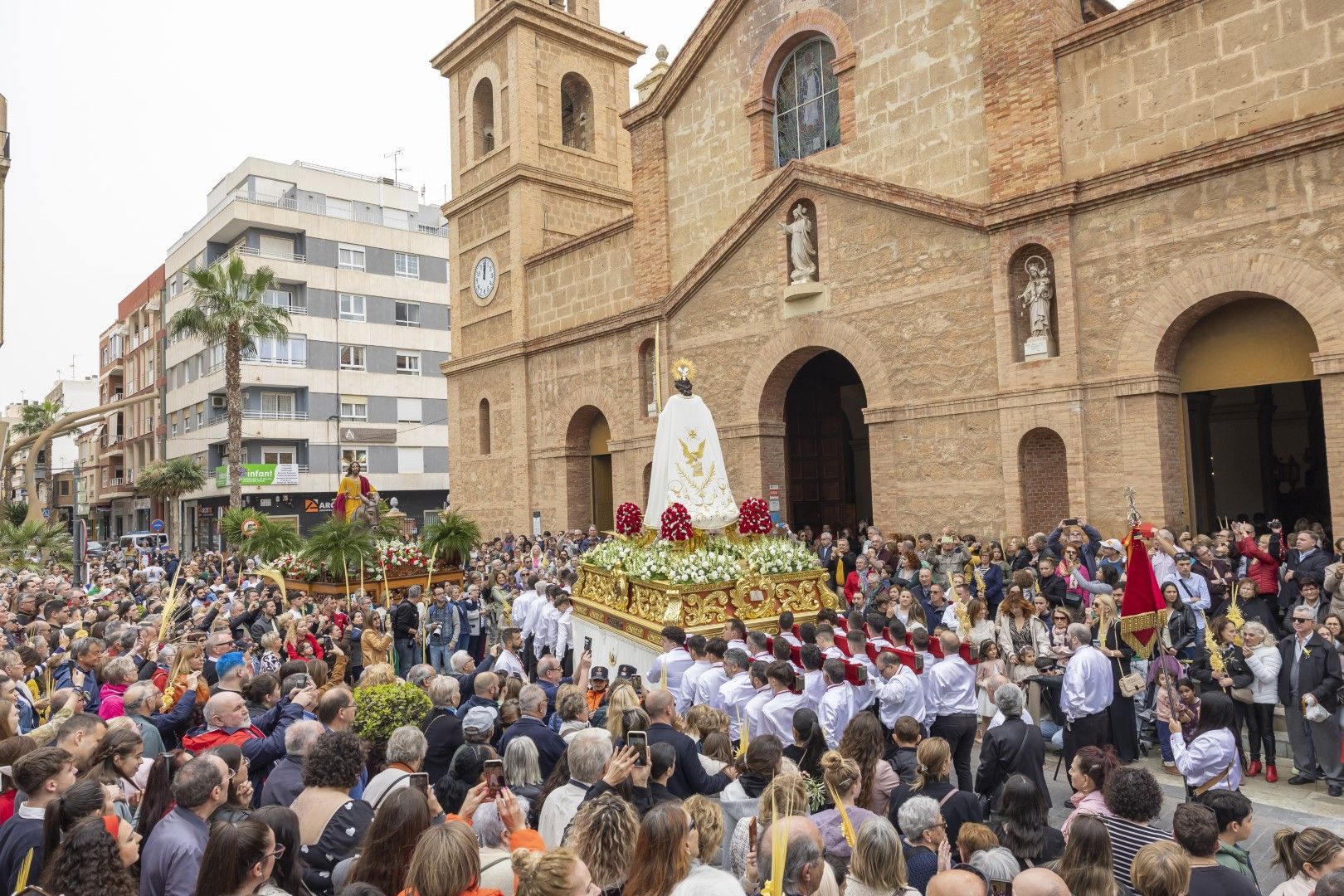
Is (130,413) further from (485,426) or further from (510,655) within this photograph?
(510,655)

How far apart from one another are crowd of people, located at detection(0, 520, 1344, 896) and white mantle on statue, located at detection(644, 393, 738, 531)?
2248 mm

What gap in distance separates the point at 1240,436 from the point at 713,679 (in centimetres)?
1801

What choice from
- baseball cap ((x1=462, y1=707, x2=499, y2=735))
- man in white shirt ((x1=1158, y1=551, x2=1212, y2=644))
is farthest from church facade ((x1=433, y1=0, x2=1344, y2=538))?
baseball cap ((x1=462, y1=707, x2=499, y2=735))

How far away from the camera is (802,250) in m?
19.5

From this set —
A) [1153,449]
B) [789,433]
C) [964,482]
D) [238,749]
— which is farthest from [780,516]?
[238,749]

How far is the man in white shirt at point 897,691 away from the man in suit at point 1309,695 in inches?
139

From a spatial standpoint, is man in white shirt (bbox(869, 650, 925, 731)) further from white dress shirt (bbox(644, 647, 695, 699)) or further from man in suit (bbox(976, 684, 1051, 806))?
white dress shirt (bbox(644, 647, 695, 699))

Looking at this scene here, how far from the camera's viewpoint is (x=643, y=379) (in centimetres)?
2392

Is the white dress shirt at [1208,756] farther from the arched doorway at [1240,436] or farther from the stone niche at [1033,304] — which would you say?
the stone niche at [1033,304]

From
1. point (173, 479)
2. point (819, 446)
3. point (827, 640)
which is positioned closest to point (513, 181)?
point (819, 446)

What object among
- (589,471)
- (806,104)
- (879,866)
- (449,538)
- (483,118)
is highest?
(483,118)

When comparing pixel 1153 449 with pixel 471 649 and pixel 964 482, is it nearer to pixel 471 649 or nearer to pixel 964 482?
pixel 964 482

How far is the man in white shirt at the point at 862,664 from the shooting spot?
25.9 ft

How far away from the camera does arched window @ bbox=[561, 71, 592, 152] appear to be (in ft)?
97.6
